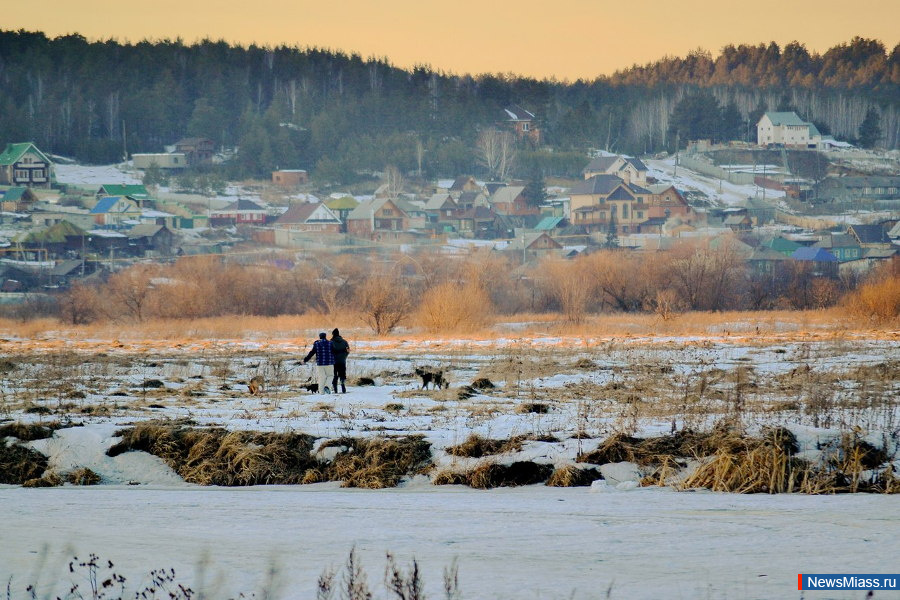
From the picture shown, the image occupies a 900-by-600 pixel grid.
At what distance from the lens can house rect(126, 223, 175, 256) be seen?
8550 centimetres

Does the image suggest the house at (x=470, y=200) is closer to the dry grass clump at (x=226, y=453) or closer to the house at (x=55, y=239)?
the house at (x=55, y=239)

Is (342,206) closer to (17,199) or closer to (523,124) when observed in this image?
(17,199)

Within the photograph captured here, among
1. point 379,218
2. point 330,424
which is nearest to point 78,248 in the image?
point 379,218

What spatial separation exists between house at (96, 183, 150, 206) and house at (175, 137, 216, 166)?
20.7m

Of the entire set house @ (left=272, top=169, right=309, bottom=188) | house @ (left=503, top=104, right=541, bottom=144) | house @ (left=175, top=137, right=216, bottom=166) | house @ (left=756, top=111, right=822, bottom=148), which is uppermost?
house @ (left=503, top=104, right=541, bottom=144)

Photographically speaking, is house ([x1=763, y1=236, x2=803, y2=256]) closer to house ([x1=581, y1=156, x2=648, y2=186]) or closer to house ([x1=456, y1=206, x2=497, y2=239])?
house ([x1=456, y1=206, x2=497, y2=239])

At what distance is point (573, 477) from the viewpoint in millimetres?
9516

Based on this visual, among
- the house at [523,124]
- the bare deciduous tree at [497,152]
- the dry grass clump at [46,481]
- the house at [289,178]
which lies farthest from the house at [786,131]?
the dry grass clump at [46,481]

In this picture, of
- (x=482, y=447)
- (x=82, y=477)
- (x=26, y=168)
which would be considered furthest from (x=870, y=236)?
(x=82, y=477)

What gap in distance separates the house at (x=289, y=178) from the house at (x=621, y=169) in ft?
106

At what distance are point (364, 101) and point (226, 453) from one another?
146 meters

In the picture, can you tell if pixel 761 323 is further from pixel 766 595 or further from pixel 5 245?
pixel 5 245

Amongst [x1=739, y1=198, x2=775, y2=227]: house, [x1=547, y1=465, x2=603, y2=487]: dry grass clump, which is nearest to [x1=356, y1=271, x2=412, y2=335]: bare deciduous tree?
[x1=547, y1=465, x2=603, y2=487]: dry grass clump

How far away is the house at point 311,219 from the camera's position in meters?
98.9
